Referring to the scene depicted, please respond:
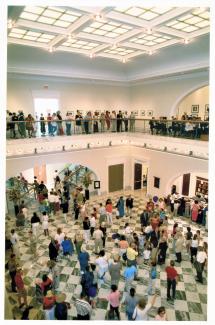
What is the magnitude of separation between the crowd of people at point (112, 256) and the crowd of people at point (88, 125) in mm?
3606

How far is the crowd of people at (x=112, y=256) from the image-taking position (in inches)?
253

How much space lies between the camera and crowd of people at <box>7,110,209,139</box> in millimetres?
12938

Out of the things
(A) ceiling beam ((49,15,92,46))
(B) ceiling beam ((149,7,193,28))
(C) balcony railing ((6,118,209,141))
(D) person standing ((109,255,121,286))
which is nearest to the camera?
(D) person standing ((109,255,121,286))

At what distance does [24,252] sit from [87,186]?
276 inches

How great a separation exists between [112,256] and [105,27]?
9.40m

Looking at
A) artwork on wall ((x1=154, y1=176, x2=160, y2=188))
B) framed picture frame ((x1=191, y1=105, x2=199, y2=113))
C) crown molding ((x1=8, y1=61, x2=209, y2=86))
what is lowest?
artwork on wall ((x1=154, y1=176, x2=160, y2=188))

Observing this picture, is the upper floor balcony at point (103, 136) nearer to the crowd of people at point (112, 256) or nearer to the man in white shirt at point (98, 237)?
the crowd of people at point (112, 256)

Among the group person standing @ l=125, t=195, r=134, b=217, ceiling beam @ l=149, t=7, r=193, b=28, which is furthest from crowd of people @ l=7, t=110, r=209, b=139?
ceiling beam @ l=149, t=7, r=193, b=28

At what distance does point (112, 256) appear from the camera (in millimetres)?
10250

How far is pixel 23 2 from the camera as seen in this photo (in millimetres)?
3965

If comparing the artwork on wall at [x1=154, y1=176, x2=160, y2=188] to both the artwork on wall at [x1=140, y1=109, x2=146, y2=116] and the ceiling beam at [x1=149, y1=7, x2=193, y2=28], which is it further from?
the ceiling beam at [x1=149, y1=7, x2=193, y2=28]

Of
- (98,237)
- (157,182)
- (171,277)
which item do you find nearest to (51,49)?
(98,237)
